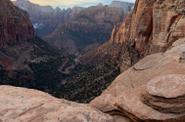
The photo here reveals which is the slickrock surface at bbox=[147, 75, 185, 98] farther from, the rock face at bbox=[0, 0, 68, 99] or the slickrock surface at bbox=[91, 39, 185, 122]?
the rock face at bbox=[0, 0, 68, 99]

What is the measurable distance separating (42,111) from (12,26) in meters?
155

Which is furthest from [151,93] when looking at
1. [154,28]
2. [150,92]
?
[154,28]

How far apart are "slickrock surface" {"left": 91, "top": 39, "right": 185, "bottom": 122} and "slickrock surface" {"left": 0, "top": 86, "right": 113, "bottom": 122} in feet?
5.20

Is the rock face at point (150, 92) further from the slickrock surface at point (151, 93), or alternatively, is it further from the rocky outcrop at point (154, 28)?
the rocky outcrop at point (154, 28)

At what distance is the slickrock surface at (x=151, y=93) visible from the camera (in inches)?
526

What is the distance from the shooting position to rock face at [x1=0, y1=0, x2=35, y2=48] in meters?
158

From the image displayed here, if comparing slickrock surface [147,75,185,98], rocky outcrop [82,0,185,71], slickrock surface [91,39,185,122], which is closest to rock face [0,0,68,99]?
rocky outcrop [82,0,185,71]

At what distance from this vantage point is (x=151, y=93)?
13.9m

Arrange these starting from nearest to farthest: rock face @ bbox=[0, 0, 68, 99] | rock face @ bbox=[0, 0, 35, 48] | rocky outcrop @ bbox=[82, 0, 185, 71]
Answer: rocky outcrop @ bbox=[82, 0, 185, 71], rock face @ bbox=[0, 0, 68, 99], rock face @ bbox=[0, 0, 35, 48]

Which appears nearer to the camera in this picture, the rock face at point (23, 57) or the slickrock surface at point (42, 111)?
the slickrock surface at point (42, 111)

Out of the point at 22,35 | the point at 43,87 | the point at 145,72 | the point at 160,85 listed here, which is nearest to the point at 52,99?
the point at 160,85

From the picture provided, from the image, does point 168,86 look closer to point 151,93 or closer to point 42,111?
point 151,93

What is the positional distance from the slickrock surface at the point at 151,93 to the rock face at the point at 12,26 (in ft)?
460

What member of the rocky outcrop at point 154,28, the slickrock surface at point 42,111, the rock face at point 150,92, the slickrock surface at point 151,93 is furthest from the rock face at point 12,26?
→ the slickrock surface at point 42,111
